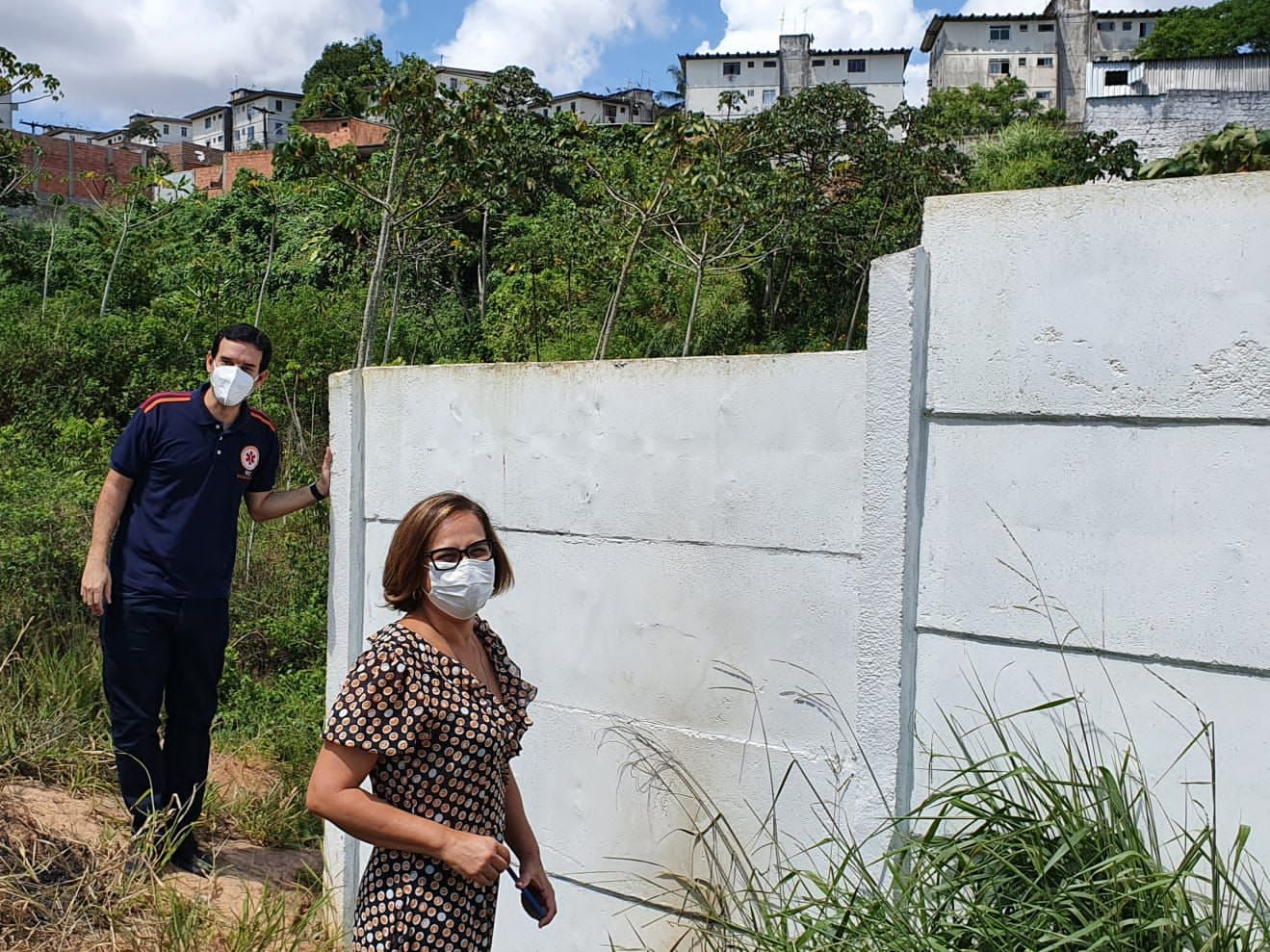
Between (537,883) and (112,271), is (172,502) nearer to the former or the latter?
(537,883)

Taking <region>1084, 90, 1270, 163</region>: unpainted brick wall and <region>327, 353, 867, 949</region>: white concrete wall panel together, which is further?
<region>1084, 90, 1270, 163</region>: unpainted brick wall

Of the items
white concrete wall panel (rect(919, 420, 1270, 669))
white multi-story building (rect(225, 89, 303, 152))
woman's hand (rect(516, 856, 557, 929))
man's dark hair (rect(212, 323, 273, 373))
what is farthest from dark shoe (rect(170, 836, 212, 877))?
white multi-story building (rect(225, 89, 303, 152))

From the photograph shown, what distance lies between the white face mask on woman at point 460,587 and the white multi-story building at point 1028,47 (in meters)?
60.4

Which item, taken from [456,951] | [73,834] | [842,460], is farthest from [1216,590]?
[73,834]

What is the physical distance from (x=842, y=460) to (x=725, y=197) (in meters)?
7.80

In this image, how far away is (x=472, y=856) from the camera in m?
2.32

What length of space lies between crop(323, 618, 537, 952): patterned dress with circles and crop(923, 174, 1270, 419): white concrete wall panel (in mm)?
1362

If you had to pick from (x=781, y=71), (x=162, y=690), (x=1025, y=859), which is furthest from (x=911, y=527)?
(x=781, y=71)

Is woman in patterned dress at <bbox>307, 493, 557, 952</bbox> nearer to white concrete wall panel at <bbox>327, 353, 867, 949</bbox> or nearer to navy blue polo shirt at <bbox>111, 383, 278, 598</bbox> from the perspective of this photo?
white concrete wall panel at <bbox>327, 353, 867, 949</bbox>

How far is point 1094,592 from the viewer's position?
273 cm

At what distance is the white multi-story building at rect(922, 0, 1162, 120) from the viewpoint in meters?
58.4

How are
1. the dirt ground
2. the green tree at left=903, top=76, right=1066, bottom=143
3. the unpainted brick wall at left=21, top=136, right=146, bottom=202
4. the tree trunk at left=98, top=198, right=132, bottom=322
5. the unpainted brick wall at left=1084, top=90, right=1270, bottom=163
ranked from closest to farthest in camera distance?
1. the dirt ground
2. the tree trunk at left=98, top=198, right=132, bottom=322
3. the green tree at left=903, top=76, right=1066, bottom=143
4. the unpainted brick wall at left=1084, top=90, right=1270, bottom=163
5. the unpainted brick wall at left=21, top=136, right=146, bottom=202

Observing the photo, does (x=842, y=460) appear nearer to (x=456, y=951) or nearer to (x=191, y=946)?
(x=456, y=951)

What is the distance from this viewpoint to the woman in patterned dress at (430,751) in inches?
91.7
